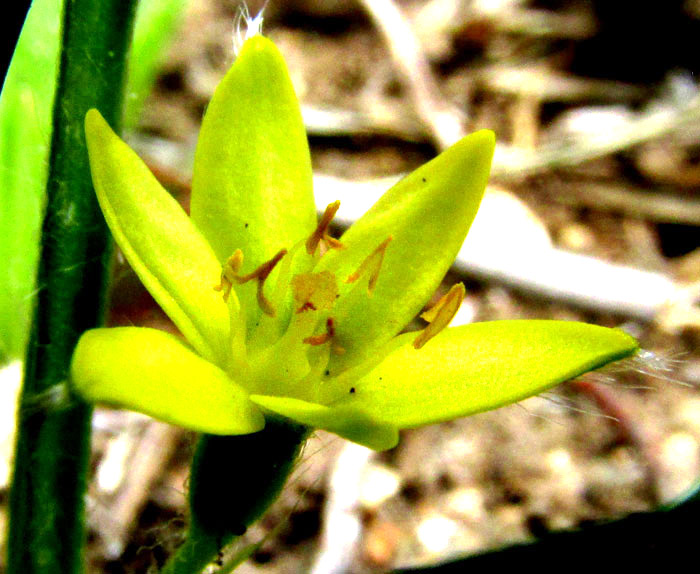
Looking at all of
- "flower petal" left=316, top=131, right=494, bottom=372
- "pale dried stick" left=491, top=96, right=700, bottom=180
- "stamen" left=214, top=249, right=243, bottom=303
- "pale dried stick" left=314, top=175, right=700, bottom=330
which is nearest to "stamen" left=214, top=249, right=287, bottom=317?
"stamen" left=214, top=249, right=243, bottom=303

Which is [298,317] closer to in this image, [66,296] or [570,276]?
[66,296]

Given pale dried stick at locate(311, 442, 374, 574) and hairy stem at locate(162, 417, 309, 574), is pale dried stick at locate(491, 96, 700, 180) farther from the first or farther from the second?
hairy stem at locate(162, 417, 309, 574)

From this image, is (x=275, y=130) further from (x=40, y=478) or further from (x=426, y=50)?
(x=426, y=50)

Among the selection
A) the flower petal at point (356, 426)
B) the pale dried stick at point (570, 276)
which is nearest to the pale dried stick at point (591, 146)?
the pale dried stick at point (570, 276)

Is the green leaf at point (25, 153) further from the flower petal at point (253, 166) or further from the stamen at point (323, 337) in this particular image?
the stamen at point (323, 337)

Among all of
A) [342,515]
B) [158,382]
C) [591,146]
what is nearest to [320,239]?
[158,382]

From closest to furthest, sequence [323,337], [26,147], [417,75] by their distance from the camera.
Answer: [323,337]
[26,147]
[417,75]
